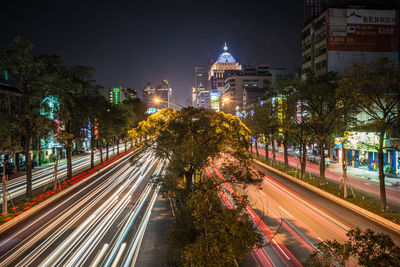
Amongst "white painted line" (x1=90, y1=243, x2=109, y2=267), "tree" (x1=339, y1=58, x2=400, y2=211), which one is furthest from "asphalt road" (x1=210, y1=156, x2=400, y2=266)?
"white painted line" (x1=90, y1=243, x2=109, y2=267)

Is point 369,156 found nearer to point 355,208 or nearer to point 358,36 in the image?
point 355,208

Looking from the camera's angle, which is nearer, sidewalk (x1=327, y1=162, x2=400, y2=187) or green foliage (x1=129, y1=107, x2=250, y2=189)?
green foliage (x1=129, y1=107, x2=250, y2=189)

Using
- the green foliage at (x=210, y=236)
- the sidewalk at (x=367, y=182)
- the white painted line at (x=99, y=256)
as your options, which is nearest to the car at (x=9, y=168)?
the white painted line at (x=99, y=256)

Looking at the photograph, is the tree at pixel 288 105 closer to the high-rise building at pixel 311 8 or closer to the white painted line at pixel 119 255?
the white painted line at pixel 119 255

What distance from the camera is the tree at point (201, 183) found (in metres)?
7.85

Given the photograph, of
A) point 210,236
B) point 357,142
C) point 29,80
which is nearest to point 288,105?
point 357,142

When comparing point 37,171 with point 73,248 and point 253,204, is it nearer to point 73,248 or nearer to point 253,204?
point 73,248

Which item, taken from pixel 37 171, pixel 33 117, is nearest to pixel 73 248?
pixel 33 117

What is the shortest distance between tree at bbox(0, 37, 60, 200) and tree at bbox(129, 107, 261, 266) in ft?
41.4

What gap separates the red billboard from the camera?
167 feet

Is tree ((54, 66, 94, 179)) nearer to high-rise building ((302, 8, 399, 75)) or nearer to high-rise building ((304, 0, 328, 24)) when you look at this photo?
high-rise building ((302, 8, 399, 75))

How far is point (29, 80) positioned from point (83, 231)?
14.7 m

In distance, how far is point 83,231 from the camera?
16.3 meters

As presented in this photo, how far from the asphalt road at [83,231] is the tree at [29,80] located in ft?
17.8
